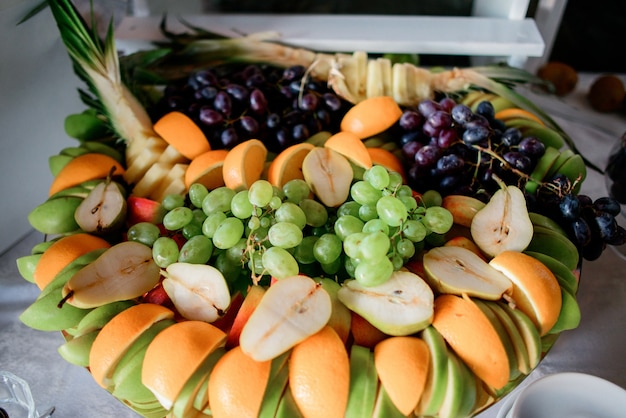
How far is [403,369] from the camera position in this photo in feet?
1.41

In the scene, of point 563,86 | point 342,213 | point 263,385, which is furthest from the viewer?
point 563,86

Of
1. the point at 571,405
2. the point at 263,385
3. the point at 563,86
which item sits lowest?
the point at 563,86

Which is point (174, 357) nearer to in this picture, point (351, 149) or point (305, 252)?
point (305, 252)

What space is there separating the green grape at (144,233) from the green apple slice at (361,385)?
0.88 ft

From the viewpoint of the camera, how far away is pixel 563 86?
1108 mm

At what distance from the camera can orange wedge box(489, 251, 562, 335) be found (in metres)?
0.49

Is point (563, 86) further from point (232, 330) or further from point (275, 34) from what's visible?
point (232, 330)

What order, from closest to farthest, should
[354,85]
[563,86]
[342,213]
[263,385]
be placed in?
[263,385] < [342,213] < [354,85] < [563,86]

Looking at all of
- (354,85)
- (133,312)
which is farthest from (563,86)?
(133,312)

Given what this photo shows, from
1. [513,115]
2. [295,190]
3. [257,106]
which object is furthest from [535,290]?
[257,106]

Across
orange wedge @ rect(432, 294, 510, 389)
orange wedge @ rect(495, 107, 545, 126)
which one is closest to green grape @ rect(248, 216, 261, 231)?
orange wedge @ rect(432, 294, 510, 389)

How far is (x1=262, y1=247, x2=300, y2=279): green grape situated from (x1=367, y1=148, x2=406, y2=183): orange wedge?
9.1 inches

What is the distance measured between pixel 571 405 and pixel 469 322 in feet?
0.44

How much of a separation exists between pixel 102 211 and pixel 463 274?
0.43m
